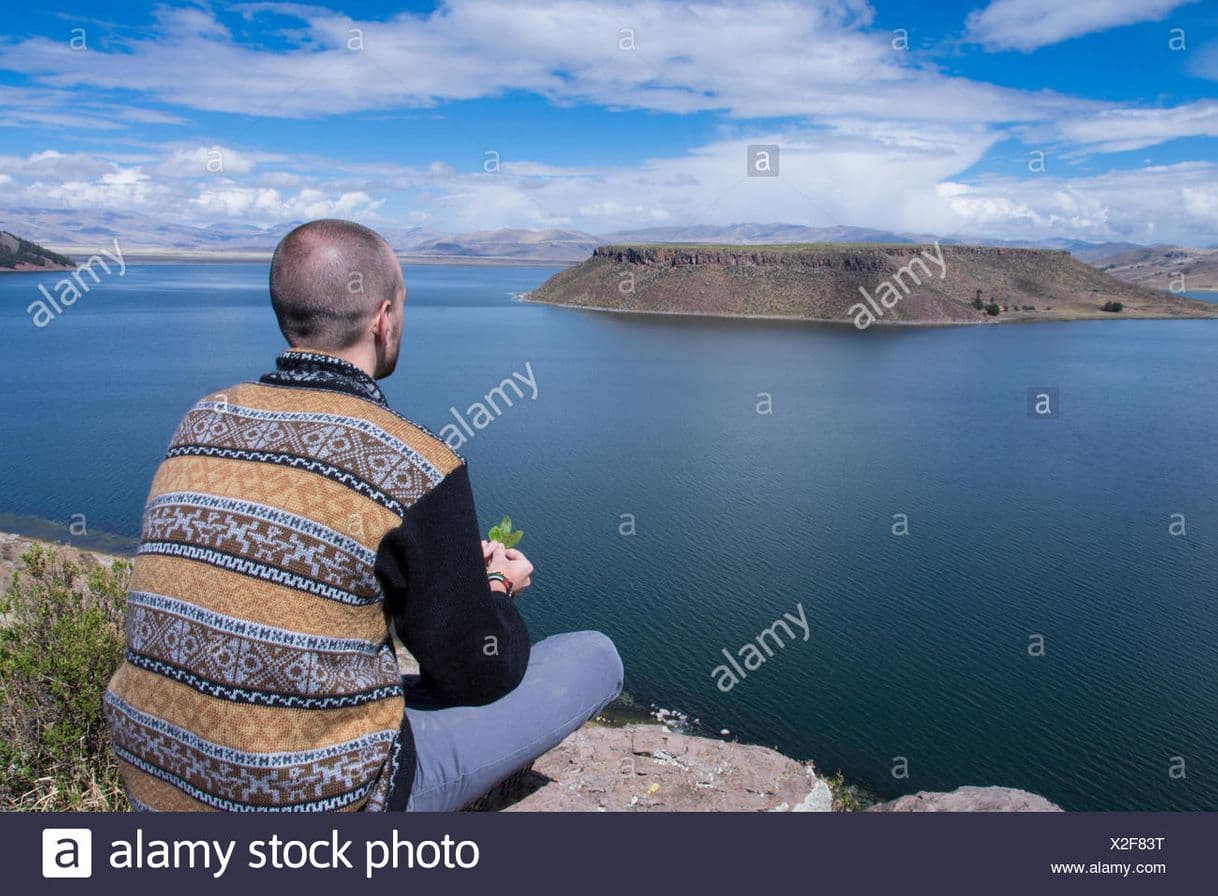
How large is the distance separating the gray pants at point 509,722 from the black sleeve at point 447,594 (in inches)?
10.9

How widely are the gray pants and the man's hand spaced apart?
0.38 meters

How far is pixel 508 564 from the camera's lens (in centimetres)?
258

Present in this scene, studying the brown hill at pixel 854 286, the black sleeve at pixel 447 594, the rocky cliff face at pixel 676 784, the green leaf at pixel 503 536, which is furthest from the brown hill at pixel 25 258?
the black sleeve at pixel 447 594

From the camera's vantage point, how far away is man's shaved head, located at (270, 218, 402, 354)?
2.21m

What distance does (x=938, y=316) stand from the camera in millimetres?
85562

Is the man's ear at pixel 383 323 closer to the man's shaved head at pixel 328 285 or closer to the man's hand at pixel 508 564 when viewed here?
the man's shaved head at pixel 328 285

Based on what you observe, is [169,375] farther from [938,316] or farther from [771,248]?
[771,248]

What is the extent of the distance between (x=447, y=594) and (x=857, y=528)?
1969cm

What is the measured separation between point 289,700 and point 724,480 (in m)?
23.2

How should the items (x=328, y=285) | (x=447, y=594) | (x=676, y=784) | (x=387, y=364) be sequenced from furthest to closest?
(x=676, y=784) → (x=387, y=364) → (x=328, y=285) → (x=447, y=594)

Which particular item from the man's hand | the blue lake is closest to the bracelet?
the man's hand

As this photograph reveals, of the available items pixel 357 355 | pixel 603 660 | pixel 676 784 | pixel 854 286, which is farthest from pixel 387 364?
pixel 854 286

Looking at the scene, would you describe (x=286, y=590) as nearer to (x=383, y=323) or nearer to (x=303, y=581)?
(x=303, y=581)

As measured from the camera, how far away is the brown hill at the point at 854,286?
8906 centimetres
